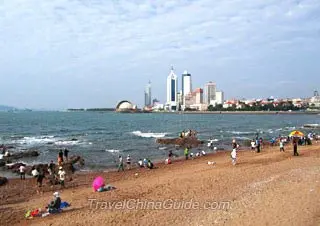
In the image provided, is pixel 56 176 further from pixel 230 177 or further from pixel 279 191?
pixel 279 191

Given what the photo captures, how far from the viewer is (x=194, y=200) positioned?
1437cm

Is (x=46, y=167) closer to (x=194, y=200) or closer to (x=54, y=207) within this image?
(x=54, y=207)

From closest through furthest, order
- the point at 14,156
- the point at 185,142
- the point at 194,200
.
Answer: the point at 194,200
the point at 14,156
the point at 185,142

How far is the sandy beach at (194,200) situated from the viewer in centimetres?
1188

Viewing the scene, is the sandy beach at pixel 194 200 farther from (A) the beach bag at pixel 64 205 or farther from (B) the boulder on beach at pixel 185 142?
(B) the boulder on beach at pixel 185 142

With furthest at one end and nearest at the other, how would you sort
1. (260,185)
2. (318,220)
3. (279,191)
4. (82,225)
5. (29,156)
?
(29,156)
(260,185)
(279,191)
(82,225)
(318,220)

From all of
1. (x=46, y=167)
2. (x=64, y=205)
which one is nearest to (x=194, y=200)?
(x=64, y=205)

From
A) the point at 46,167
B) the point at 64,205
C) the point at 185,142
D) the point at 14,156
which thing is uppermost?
the point at 64,205

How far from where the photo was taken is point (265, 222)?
11.1 metres

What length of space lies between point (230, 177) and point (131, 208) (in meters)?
7.01

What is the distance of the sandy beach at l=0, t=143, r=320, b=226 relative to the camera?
11.9m

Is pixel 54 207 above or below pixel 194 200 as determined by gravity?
below

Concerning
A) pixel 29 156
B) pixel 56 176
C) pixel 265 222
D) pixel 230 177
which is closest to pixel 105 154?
pixel 29 156

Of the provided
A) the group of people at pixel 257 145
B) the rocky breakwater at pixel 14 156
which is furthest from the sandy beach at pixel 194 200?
the group of people at pixel 257 145
